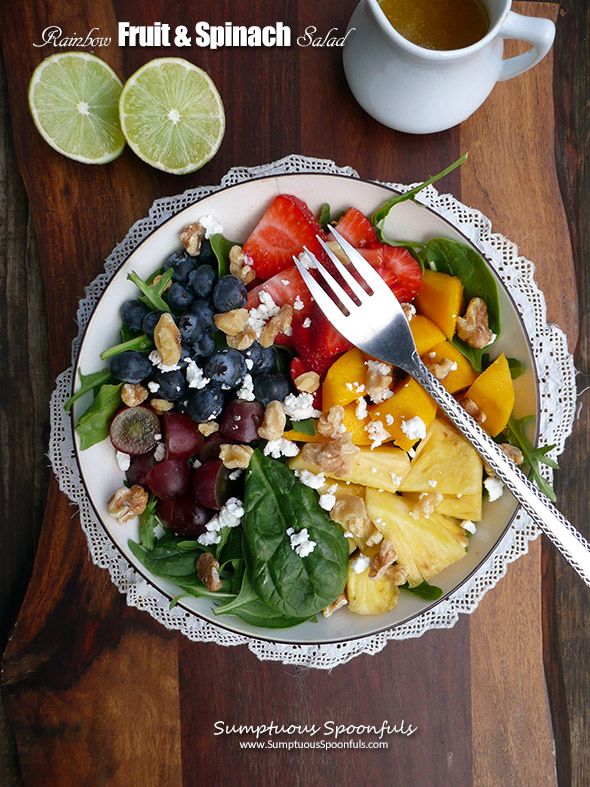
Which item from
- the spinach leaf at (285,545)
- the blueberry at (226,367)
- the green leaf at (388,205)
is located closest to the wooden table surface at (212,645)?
the green leaf at (388,205)

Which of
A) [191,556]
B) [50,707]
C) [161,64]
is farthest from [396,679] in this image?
[161,64]

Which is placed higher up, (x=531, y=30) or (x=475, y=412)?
(x=531, y=30)

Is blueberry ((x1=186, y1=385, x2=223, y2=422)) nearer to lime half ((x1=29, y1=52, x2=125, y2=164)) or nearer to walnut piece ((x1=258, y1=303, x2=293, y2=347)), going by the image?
walnut piece ((x1=258, y1=303, x2=293, y2=347))

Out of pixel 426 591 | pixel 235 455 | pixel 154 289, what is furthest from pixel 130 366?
pixel 426 591

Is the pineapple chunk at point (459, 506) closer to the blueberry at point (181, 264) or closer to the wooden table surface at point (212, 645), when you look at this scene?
the wooden table surface at point (212, 645)

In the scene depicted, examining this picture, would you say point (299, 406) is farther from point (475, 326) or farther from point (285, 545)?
point (475, 326)

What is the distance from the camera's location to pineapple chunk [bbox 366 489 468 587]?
46.9 inches

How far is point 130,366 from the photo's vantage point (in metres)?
1.15

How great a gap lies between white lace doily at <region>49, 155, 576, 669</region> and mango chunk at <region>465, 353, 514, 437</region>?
0.18 m

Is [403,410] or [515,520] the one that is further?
[515,520]

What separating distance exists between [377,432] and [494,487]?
0.85ft

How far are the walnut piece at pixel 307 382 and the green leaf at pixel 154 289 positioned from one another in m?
0.28

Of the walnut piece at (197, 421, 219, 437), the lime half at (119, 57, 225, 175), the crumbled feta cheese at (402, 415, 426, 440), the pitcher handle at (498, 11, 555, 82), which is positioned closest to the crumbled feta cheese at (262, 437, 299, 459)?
the walnut piece at (197, 421, 219, 437)

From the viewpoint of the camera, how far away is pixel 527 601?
4.62 ft
